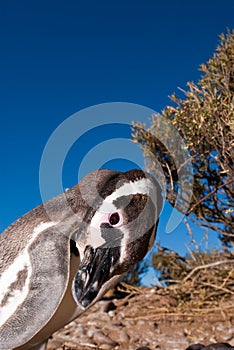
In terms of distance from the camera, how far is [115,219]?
6.28ft

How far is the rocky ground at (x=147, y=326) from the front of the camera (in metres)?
4.36

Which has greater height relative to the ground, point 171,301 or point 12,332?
point 171,301

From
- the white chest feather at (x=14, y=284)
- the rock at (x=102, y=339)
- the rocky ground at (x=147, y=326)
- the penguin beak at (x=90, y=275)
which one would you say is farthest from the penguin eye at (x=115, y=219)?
the rock at (x=102, y=339)

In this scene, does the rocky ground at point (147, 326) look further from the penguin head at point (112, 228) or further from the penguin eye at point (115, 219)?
the penguin eye at point (115, 219)

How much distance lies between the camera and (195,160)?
491 cm

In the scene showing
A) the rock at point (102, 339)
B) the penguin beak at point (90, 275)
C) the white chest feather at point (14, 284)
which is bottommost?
the penguin beak at point (90, 275)

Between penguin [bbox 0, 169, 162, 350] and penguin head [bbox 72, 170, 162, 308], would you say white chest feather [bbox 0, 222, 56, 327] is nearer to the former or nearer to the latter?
penguin [bbox 0, 169, 162, 350]

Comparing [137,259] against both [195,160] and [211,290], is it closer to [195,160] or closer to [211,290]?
[195,160]

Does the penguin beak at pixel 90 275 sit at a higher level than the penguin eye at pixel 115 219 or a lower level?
lower

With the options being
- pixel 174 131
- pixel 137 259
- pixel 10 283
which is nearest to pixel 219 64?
pixel 174 131

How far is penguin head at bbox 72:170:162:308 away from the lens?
1.87 m

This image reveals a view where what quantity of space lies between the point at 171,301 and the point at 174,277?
0.56 m

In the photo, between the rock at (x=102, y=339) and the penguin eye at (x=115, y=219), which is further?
the rock at (x=102, y=339)

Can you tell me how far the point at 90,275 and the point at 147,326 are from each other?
3.36m
